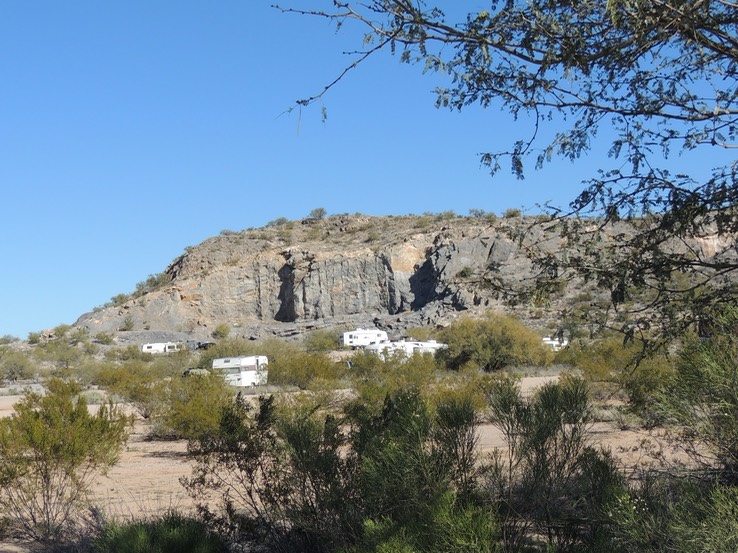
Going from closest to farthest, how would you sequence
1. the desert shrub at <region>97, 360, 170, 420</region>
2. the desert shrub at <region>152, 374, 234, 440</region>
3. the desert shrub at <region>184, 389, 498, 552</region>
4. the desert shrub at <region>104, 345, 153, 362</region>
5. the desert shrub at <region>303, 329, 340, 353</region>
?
the desert shrub at <region>184, 389, 498, 552</region>, the desert shrub at <region>152, 374, 234, 440</region>, the desert shrub at <region>97, 360, 170, 420</region>, the desert shrub at <region>303, 329, 340, 353</region>, the desert shrub at <region>104, 345, 153, 362</region>

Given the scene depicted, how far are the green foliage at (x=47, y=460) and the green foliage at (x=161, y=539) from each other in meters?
2.50

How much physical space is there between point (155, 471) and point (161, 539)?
8.22 m

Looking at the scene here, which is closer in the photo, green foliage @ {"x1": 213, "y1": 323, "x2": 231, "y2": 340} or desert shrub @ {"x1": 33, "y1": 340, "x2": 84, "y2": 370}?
desert shrub @ {"x1": 33, "y1": 340, "x2": 84, "y2": 370}

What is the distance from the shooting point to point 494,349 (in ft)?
134

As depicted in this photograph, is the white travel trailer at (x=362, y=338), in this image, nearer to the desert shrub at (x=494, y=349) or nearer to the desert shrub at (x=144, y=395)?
the desert shrub at (x=494, y=349)

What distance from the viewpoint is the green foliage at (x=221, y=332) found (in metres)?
68.8

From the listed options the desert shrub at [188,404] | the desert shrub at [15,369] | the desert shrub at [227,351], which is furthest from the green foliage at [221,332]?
the desert shrub at [188,404]

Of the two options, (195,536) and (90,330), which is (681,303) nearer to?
(195,536)

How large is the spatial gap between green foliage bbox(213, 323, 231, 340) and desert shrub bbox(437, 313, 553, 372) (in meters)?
31.2

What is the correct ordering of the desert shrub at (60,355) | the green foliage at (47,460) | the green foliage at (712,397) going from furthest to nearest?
1. the desert shrub at (60,355)
2. the green foliage at (47,460)
3. the green foliage at (712,397)

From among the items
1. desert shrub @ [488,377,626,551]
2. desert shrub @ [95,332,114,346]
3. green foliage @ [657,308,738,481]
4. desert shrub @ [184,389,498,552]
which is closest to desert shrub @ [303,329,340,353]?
desert shrub @ [95,332,114,346]

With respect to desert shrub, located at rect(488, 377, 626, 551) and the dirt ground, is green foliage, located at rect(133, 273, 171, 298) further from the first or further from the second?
desert shrub, located at rect(488, 377, 626, 551)

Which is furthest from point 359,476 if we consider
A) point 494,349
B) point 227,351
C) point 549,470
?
point 227,351

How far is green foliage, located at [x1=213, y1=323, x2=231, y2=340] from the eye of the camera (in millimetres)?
68750
